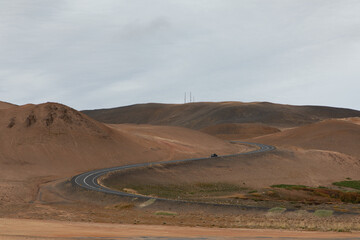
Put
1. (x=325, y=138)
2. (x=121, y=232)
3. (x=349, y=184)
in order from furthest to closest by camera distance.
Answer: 1. (x=325, y=138)
2. (x=349, y=184)
3. (x=121, y=232)

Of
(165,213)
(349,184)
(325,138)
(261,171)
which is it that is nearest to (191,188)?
(261,171)

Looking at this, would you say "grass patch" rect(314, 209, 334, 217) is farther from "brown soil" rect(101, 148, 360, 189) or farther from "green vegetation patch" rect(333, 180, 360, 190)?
"green vegetation patch" rect(333, 180, 360, 190)

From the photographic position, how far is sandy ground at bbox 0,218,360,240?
2784 centimetres

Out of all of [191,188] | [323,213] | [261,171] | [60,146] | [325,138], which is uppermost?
[325,138]

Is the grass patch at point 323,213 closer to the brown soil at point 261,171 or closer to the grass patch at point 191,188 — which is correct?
the grass patch at point 191,188

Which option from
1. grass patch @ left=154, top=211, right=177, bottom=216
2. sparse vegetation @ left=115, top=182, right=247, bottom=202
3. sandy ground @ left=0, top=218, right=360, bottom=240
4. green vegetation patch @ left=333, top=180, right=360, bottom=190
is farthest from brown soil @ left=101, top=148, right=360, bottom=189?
sandy ground @ left=0, top=218, right=360, bottom=240

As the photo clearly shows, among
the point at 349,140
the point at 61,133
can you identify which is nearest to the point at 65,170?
the point at 61,133

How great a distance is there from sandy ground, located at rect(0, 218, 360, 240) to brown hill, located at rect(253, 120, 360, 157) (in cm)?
10314

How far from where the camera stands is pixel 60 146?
318 feet

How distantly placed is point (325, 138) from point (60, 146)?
79.3m

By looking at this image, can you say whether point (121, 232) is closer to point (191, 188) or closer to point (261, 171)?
point (191, 188)

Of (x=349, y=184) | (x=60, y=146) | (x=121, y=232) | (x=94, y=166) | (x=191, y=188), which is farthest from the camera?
(x=60, y=146)

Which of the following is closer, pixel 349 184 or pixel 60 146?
pixel 349 184

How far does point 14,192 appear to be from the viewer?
61375mm
